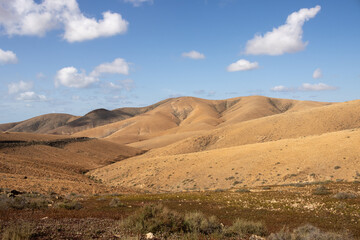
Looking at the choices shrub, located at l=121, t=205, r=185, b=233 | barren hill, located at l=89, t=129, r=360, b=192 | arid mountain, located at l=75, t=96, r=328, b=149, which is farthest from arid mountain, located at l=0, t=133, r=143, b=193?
arid mountain, located at l=75, t=96, r=328, b=149

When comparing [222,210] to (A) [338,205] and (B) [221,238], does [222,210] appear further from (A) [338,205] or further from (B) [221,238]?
(B) [221,238]

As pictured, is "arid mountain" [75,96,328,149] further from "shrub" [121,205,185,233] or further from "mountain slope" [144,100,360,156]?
"shrub" [121,205,185,233]

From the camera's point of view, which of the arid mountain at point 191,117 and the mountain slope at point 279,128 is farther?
the arid mountain at point 191,117

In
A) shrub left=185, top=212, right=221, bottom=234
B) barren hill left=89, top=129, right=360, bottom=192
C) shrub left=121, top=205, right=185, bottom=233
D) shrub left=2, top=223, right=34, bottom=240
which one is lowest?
barren hill left=89, top=129, right=360, bottom=192

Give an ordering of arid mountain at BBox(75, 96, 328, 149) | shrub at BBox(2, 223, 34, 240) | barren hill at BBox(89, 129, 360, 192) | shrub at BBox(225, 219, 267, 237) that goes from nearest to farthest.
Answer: shrub at BBox(2, 223, 34, 240) → shrub at BBox(225, 219, 267, 237) → barren hill at BBox(89, 129, 360, 192) → arid mountain at BBox(75, 96, 328, 149)

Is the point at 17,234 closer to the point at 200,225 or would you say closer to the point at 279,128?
the point at 200,225

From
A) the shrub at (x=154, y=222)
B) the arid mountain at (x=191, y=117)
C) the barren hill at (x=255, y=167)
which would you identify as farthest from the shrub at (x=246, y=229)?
the arid mountain at (x=191, y=117)

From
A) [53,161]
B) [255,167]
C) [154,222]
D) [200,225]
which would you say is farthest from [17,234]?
[53,161]

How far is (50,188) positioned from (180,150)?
3645 centimetres

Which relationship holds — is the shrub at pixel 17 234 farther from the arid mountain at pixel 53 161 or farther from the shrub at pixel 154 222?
the arid mountain at pixel 53 161

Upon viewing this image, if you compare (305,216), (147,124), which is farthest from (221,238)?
(147,124)

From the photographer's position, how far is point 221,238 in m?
8.36

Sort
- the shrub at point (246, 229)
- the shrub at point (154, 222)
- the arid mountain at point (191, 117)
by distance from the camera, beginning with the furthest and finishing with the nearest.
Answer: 1. the arid mountain at point (191, 117)
2. the shrub at point (246, 229)
3. the shrub at point (154, 222)

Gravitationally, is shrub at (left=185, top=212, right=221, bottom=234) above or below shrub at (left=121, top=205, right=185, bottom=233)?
below
